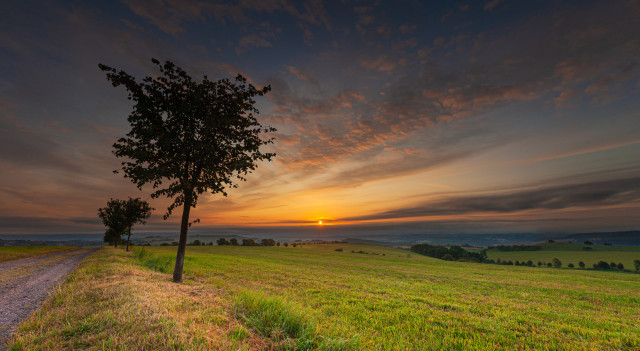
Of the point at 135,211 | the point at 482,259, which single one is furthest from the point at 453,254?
the point at 135,211

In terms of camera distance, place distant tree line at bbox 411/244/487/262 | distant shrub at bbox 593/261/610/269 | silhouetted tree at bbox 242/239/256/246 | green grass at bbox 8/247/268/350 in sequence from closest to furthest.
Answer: green grass at bbox 8/247/268/350 → distant shrub at bbox 593/261/610/269 → distant tree line at bbox 411/244/487/262 → silhouetted tree at bbox 242/239/256/246

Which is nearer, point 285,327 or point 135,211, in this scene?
point 285,327

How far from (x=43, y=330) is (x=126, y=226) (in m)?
60.4

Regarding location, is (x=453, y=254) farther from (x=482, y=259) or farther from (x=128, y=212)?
(x=128, y=212)

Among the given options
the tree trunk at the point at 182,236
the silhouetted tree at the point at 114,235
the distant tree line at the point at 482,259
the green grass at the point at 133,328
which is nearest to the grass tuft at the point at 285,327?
the green grass at the point at 133,328

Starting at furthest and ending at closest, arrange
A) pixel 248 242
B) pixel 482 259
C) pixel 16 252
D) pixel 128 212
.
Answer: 1. pixel 248 242
2. pixel 482 259
3. pixel 128 212
4. pixel 16 252

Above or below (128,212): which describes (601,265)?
below

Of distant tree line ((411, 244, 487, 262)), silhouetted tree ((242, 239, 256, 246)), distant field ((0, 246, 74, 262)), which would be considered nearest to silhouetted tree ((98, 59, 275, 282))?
distant field ((0, 246, 74, 262))

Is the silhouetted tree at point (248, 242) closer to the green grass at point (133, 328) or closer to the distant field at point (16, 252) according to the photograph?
the distant field at point (16, 252)

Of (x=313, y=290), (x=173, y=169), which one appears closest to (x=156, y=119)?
(x=173, y=169)

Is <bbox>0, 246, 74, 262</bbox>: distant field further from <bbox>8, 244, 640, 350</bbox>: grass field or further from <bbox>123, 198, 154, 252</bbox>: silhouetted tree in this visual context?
<bbox>8, 244, 640, 350</bbox>: grass field

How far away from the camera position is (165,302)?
270 inches

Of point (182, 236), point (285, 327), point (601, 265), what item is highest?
point (182, 236)

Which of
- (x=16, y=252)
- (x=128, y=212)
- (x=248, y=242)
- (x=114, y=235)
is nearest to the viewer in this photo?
(x=16, y=252)
